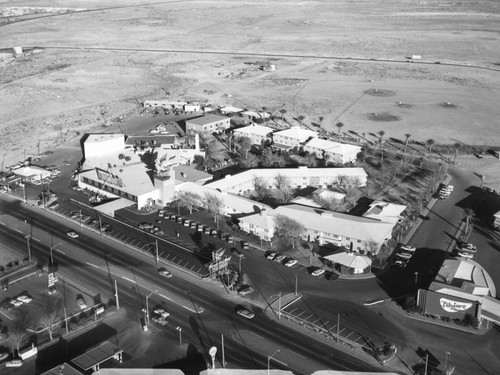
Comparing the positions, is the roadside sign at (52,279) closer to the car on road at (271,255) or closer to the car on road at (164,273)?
the car on road at (164,273)

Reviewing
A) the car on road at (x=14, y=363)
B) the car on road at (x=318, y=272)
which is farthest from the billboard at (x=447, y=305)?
the car on road at (x=14, y=363)

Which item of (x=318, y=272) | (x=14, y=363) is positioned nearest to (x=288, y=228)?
(x=318, y=272)

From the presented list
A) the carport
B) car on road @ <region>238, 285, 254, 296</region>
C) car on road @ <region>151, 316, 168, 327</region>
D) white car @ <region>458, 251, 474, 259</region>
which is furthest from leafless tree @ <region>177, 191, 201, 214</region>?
white car @ <region>458, 251, 474, 259</region>

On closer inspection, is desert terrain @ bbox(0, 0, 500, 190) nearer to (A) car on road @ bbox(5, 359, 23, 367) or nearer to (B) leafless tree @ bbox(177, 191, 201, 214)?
(B) leafless tree @ bbox(177, 191, 201, 214)

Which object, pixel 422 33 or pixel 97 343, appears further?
pixel 422 33

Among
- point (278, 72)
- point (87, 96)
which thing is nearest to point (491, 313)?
point (87, 96)

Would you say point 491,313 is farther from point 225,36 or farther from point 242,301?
point 225,36
